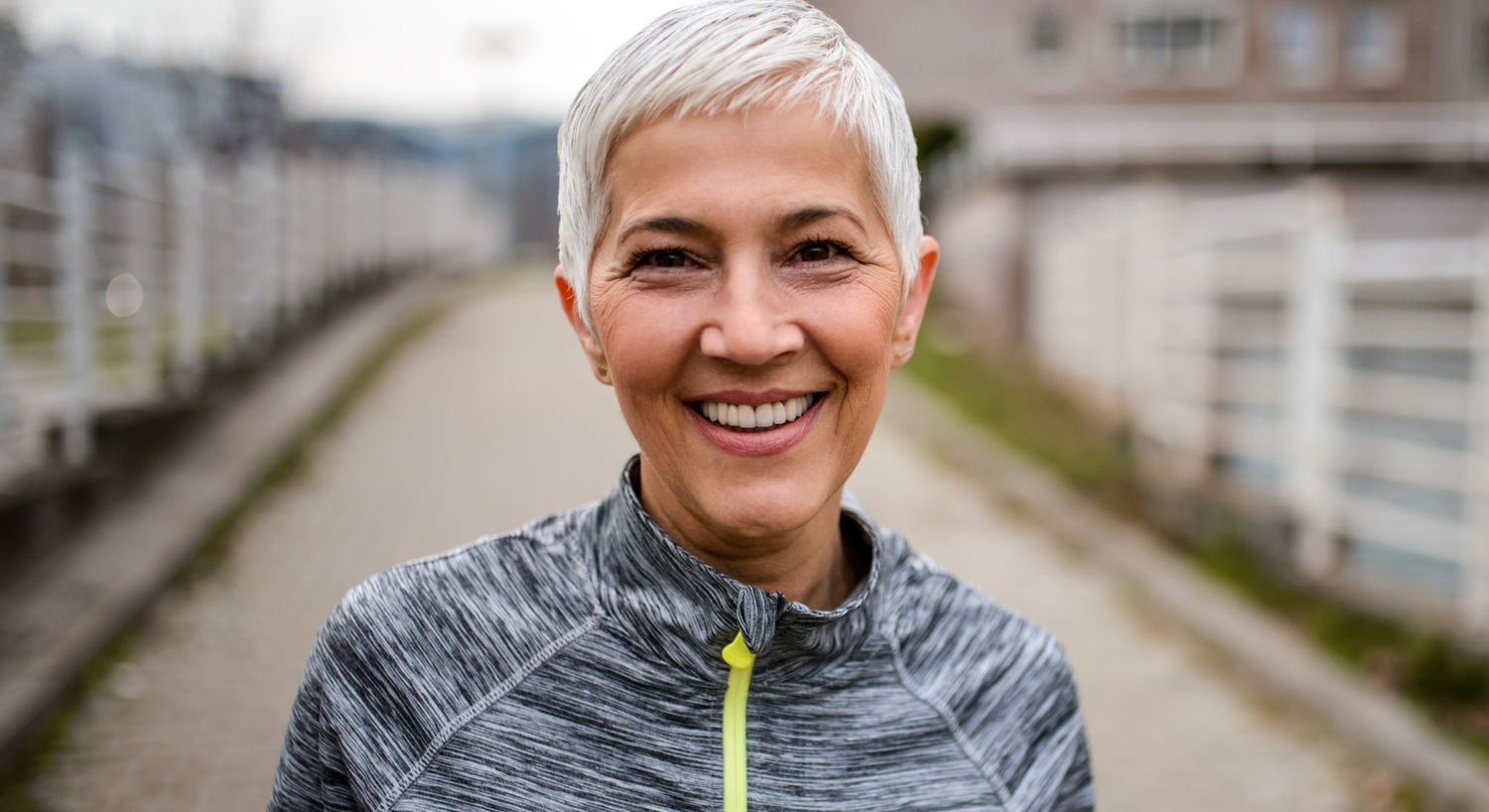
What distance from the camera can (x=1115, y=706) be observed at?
4953mm

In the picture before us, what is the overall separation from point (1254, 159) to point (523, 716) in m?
18.4

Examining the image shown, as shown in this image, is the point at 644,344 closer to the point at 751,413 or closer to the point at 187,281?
the point at 751,413

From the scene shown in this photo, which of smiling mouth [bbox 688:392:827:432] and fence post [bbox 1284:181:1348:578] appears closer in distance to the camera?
smiling mouth [bbox 688:392:827:432]

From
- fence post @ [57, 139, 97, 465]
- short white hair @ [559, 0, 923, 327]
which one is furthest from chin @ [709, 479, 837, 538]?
fence post @ [57, 139, 97, 465]

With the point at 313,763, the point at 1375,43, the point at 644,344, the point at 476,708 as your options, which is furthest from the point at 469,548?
the point at 1375,43

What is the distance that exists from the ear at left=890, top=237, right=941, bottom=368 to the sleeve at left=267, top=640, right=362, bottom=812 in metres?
0.89

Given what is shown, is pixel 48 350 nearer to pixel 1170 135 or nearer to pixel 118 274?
pixel 118 274

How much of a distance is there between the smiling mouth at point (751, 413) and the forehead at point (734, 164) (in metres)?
0.22

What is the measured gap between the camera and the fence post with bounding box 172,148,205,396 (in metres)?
8.08

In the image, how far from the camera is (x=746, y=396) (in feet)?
4.61

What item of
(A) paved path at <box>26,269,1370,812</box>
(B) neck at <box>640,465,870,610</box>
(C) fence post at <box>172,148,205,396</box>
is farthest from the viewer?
(C) fence post at <box>172,148,205,396</box>

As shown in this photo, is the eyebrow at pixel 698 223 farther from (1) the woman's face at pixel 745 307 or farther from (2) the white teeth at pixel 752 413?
(2) the white teeth at pixel 752 413

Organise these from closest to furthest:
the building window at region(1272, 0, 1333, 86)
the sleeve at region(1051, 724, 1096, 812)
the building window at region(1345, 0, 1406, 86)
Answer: the sleeve at region(1051, 724, 1096, 812), the building window at region(1345, 0, 1406, 86), the building window at region(1272, 0, 1333, 86)

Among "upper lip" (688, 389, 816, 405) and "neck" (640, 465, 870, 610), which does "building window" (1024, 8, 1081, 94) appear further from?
"upper lip" (688, 389, 816, 405)
